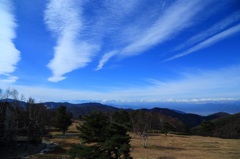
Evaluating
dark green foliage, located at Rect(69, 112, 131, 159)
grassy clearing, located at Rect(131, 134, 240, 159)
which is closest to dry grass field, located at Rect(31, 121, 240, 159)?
grassy clearing, located at Rect(131, 134, 240, 159)

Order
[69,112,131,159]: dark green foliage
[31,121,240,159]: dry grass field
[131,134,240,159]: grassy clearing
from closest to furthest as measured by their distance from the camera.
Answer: [69,112,131,159]: dark green foliage < [31,121,240,159]: dry grass field < [131,134,240,159]: grassy clearing

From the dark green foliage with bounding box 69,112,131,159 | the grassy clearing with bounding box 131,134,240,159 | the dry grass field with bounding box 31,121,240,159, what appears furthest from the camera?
the grassy clearing with bounding box 131,134,240,159

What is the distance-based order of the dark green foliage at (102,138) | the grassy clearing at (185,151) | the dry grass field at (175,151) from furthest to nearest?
the grassy clearing at (185,151)
the dry grass field at (175,151)
the dark green foliage at (102,138)

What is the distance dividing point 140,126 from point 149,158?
2820cm

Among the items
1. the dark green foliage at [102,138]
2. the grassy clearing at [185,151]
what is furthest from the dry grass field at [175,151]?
the dark green foliage at [102,138]

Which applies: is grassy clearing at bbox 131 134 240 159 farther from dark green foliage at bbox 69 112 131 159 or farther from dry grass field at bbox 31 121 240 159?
dark green foliage at bbox 69 112 131 159

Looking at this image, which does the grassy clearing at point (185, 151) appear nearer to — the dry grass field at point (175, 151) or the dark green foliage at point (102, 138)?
the dry grass field at point (175, 151)

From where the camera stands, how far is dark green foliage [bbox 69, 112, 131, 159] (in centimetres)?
2025

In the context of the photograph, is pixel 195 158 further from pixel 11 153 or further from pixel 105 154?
pixel 11 153

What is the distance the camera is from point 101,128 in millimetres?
21281

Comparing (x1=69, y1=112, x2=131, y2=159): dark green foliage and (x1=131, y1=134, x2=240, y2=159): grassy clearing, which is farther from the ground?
(x1=69, y1=112, x2=131, y2=159): dark green foliage

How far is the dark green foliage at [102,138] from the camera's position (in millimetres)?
20250

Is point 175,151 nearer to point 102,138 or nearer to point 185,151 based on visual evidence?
point 185,151

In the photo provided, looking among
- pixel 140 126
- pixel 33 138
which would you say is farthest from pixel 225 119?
pixel 33 138
